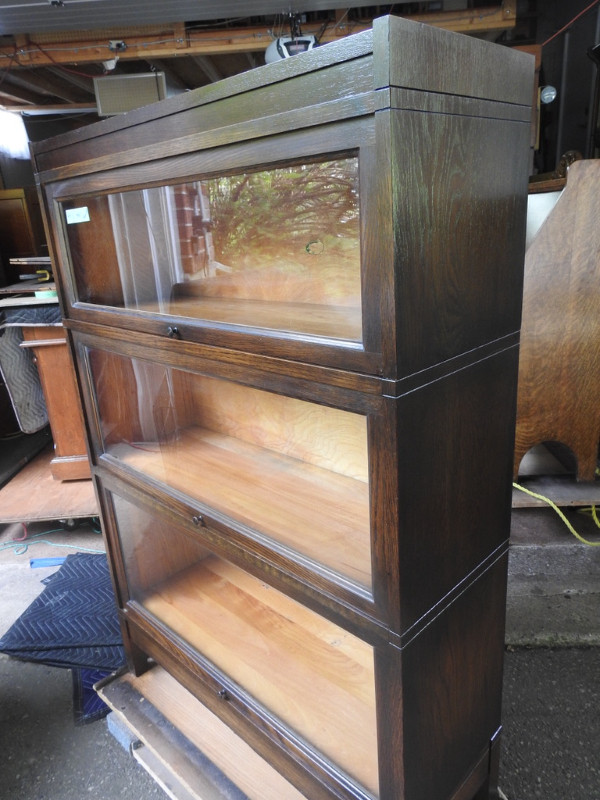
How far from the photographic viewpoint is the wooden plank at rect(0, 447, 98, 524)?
2467mm

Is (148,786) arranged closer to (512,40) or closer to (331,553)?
(331,553)

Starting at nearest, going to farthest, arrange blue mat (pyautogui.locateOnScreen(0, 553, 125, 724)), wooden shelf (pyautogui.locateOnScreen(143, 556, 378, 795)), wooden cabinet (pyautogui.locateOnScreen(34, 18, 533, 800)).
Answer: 1. wooden cabinet (pyautogui.locateOnScreen(34, 18, 533, 800))
2. wooden shelf (pyautogui.locateOnScreen(143, 556, 378, 795))
3. blue mat (pyautogui.locateOnScreen(0, 553, 125, 724))

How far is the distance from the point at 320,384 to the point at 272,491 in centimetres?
45

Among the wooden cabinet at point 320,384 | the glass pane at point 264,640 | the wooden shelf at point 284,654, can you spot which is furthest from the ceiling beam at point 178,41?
the wooden shelf at point 284,654

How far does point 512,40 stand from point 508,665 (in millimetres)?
3837

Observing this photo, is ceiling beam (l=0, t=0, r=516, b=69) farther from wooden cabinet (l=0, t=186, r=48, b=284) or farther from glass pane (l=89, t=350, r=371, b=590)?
glass pane (l=89, t=350, r=371, b=590)

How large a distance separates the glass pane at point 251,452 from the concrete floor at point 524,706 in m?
0.85

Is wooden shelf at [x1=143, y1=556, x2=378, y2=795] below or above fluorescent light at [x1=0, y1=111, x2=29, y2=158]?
below

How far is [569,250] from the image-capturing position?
6.03 ft

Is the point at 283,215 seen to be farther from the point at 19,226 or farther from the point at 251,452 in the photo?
the point at 19,226

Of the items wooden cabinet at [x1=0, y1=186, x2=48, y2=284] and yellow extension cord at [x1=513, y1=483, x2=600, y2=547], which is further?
wooden cabinet at [x1=0, y1=186, x2=48, y2=284]

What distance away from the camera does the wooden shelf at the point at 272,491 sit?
38.8 inches

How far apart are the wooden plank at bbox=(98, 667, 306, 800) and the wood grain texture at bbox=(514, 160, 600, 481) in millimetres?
1316

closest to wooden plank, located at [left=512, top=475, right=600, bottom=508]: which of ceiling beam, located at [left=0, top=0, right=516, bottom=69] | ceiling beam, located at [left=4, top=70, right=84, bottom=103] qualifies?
ceiling beam, located at [left=0, top=0, right=516, bottom=69]
